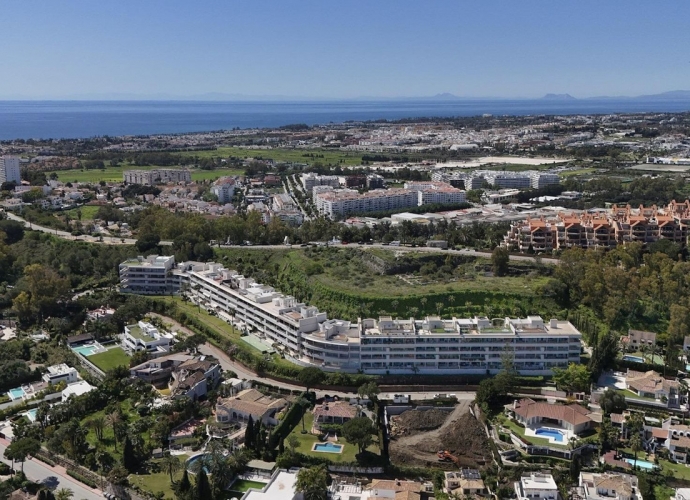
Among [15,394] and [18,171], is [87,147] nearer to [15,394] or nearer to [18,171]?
[18,171]

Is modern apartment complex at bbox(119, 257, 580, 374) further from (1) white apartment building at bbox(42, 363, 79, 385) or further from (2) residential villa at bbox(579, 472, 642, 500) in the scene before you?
(1) white apartment building at bbox(42, 363, 79, 385)

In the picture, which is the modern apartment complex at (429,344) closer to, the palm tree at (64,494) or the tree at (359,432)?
the tree at (359,432)

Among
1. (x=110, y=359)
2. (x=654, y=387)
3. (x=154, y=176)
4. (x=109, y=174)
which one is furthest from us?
(x=109, y=174)

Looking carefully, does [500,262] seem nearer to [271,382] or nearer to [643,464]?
[271,382]

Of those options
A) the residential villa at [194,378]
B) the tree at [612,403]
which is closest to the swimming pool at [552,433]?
the tree at [612,403]

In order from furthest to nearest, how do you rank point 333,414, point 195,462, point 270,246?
1. point 270,246
2. point 333,414
3. point 195,462

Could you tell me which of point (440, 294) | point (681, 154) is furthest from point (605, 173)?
point (440, 294)

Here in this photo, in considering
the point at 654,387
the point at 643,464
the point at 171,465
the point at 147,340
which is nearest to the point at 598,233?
the point at 654,387
